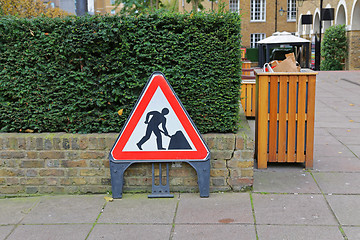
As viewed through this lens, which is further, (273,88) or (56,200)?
(273,88)

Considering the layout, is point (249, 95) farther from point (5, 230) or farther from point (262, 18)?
point (262, 18)

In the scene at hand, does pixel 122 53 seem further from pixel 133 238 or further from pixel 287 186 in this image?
pixel 287 186

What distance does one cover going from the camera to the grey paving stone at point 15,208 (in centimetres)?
438

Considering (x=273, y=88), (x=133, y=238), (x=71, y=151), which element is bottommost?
(x=133, y=238)

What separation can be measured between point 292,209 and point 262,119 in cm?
146

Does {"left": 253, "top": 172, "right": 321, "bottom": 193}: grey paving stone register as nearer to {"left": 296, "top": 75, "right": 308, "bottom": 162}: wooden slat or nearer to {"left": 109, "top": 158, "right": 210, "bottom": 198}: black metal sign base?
{"left": 296, "top": 75, "right": 308, "bottom": 162}: wooden slat

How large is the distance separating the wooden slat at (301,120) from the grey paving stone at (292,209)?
0.95 meters

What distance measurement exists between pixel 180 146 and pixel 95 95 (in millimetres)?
1060

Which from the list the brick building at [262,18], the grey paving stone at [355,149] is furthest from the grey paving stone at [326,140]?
the brick building at [262,18]

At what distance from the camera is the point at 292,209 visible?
14.5ft

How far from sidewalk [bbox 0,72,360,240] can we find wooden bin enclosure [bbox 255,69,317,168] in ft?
0.96

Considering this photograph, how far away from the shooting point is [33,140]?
4.91 m

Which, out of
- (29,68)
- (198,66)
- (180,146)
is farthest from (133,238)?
(29,68)

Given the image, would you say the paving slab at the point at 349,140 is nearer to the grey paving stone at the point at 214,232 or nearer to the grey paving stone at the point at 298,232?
the grey paving stone at the point at 298,232
